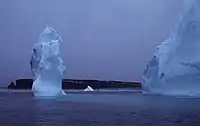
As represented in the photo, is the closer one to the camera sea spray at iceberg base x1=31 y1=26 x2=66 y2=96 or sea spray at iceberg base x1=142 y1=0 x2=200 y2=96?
sea spray at iceberg base x1=142 y1=0 x2=200 y2=96

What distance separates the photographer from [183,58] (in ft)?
57.0

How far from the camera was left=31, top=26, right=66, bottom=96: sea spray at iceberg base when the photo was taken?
19781mm

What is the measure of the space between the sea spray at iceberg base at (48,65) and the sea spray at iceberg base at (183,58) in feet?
16.8

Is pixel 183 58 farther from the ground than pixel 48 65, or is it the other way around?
pixel 183 58

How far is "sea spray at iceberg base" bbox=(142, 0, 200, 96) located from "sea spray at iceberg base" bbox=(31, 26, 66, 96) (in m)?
5.13

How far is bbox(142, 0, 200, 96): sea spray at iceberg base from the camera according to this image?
17.0 meters

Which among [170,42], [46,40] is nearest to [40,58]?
[46,40]

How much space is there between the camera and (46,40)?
20.4 m

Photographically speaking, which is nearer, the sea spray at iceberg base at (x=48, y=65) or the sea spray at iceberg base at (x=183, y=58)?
the sea spray at iceberg base at (x=183, y=58)

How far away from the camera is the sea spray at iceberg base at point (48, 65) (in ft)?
64.9

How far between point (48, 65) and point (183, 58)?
262 inches

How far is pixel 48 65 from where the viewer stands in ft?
65.4

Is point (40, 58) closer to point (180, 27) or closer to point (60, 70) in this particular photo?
point (60, 70)

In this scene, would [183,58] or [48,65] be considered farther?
[48,65]
